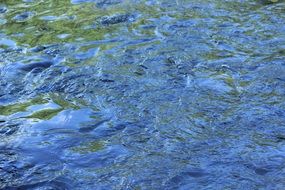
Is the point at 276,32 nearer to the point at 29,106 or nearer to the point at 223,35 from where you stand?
the point at 223,35

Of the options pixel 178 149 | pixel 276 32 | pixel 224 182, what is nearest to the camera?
pixel 224 182

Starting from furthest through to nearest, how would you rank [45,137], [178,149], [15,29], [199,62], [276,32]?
1. [15,29]
2. [276,32]
3. [199,62]
4. [45,137]
5. [178,149]

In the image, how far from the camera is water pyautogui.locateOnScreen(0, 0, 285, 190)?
4.72 meters

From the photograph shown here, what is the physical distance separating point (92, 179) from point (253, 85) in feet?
8.17

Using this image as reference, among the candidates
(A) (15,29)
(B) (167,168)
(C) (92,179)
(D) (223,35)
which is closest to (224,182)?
(B) (167,168)

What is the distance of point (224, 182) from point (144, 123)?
4.25 feet

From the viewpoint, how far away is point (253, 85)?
618cm

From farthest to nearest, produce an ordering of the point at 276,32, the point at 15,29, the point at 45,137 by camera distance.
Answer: the point at 15,29, the point at 276,32, the point at 45,137

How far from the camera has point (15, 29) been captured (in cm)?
834

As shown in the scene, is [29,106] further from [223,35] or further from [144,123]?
[223,35]

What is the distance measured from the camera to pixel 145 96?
602cm

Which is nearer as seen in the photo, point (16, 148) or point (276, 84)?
point (16, 148)

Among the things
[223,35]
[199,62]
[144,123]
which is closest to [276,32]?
[223,35]

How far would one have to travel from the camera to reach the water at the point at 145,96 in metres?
4.72
